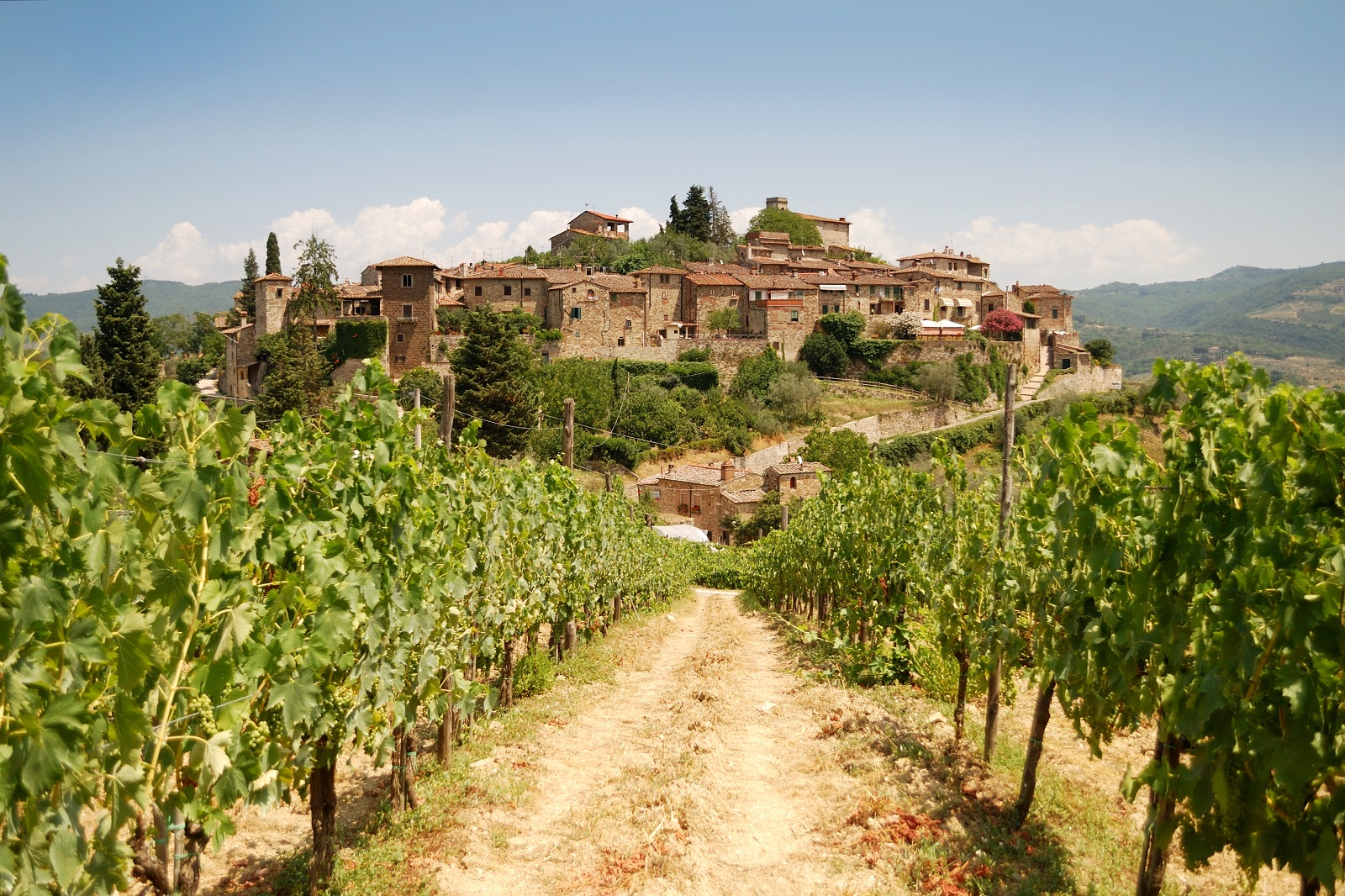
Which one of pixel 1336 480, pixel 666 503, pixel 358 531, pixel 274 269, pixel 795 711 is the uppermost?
pixel 274 269

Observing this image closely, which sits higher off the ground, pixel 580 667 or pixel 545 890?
pixel 545 890

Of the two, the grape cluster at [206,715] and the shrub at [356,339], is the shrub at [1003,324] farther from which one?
the grape cluster at [206,715]

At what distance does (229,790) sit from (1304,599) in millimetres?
4434

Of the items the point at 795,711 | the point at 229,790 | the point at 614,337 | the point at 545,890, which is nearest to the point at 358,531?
the point at 229,790

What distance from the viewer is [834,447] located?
46.8 meters

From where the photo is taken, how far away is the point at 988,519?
9961 millimetres

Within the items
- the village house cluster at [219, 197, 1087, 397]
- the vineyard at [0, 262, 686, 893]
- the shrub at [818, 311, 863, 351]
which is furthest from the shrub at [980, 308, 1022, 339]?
the vineyard at [0, 262, 686, 893]

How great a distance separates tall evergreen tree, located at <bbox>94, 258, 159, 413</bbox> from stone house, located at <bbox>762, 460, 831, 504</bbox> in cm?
2578

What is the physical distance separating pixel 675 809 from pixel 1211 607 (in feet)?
13.3

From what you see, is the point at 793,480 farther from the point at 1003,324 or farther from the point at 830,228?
the point at 830,228

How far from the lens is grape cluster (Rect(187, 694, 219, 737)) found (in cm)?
389

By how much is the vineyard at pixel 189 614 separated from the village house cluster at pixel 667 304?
149 feet

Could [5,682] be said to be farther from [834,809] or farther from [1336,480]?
[834,809]

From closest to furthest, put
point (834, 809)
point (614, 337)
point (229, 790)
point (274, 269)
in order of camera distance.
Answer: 1. point (229, 790)
2. point (834, 809)
3. point (614, 337)
4. point (274, 269)
